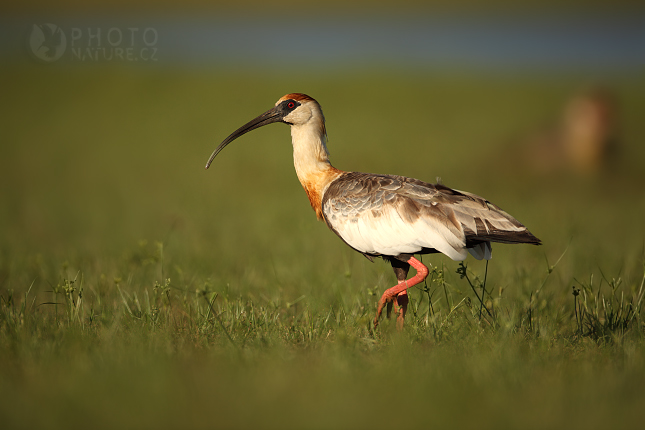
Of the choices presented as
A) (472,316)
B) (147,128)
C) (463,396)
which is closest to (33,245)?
(472,316)

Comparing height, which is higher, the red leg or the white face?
the white face

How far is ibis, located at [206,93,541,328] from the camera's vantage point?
4672 mm

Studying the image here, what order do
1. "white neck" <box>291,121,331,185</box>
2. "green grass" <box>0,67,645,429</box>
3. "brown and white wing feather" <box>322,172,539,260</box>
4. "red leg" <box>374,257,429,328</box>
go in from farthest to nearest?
"white neck" <box>291,121,331,185</box>, "red leg" <box>374,257,429,328</box>, "brown and white wing feather" <box>322,172,539,260</box>, "green grass" <box>0,67,645,429</box>

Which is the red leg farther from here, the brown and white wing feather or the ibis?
the brown and white wing feather

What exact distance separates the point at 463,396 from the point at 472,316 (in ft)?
4.90

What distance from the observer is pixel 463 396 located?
3414 millimetres

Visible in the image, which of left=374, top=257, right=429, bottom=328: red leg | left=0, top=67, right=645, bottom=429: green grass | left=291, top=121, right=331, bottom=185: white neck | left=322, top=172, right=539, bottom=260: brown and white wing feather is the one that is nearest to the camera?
left=0, top=67, right=645, bottom=429: green grass

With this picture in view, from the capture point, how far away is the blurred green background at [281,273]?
3361mm

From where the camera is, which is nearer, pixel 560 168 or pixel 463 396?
pixel 463 396

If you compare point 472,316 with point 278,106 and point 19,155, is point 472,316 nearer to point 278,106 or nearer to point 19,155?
point 278,106

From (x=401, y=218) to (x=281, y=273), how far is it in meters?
2.28

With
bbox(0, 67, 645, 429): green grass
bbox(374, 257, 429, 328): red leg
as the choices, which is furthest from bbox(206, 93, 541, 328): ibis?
bbox(0, 67, 645, 429): green grass

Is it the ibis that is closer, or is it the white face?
the ibis

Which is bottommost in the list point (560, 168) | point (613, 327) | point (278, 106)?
point (613, 327)
